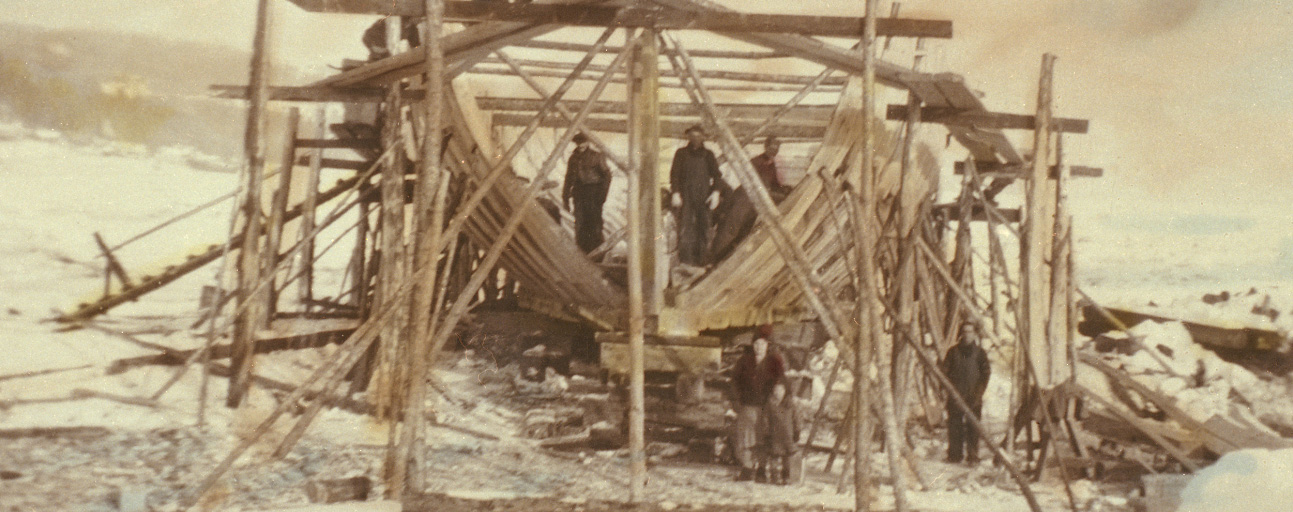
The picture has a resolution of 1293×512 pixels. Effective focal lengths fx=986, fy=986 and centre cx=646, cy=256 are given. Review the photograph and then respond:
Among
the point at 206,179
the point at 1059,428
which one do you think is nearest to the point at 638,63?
the point at 1059,428

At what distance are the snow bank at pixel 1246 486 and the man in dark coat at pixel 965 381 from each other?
1391mm

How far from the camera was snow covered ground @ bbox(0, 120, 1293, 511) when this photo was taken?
5492 mm

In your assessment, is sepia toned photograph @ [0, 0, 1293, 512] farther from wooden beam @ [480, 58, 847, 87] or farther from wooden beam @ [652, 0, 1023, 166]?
wooden beam @ [480, 58, 847, 87]

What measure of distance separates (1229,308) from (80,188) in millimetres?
10365

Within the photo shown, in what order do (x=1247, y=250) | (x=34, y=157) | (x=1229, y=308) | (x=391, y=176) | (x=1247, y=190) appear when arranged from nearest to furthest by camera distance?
1. (x=391, y=176)
2. (x=34, y=157)
3. (x=1247, y=190)
4. (x=1247, y=250)
5. (x=1229, y=308)

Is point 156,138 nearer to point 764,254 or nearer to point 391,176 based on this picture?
point 391,176

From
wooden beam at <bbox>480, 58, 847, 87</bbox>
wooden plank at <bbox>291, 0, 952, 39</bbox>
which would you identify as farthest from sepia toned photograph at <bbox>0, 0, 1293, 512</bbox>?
wooden beam at <bbox>480, 58, 847, 87</bbox>

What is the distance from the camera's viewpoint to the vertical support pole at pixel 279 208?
7.18m

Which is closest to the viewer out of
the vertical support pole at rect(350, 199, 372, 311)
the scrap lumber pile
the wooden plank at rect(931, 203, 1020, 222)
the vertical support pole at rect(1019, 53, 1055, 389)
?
the vertical support pole at rect(1019, 53, 1055, 389)

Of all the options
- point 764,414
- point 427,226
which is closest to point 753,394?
point 764,414

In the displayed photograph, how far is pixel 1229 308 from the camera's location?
984 centimetres

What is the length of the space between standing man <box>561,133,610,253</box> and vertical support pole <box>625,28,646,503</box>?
157 cm

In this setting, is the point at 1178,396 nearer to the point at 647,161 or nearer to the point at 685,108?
the point at 685,108

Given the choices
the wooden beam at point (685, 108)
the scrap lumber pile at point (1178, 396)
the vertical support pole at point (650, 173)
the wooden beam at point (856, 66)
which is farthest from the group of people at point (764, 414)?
the wooden beam at point (685, 108)
